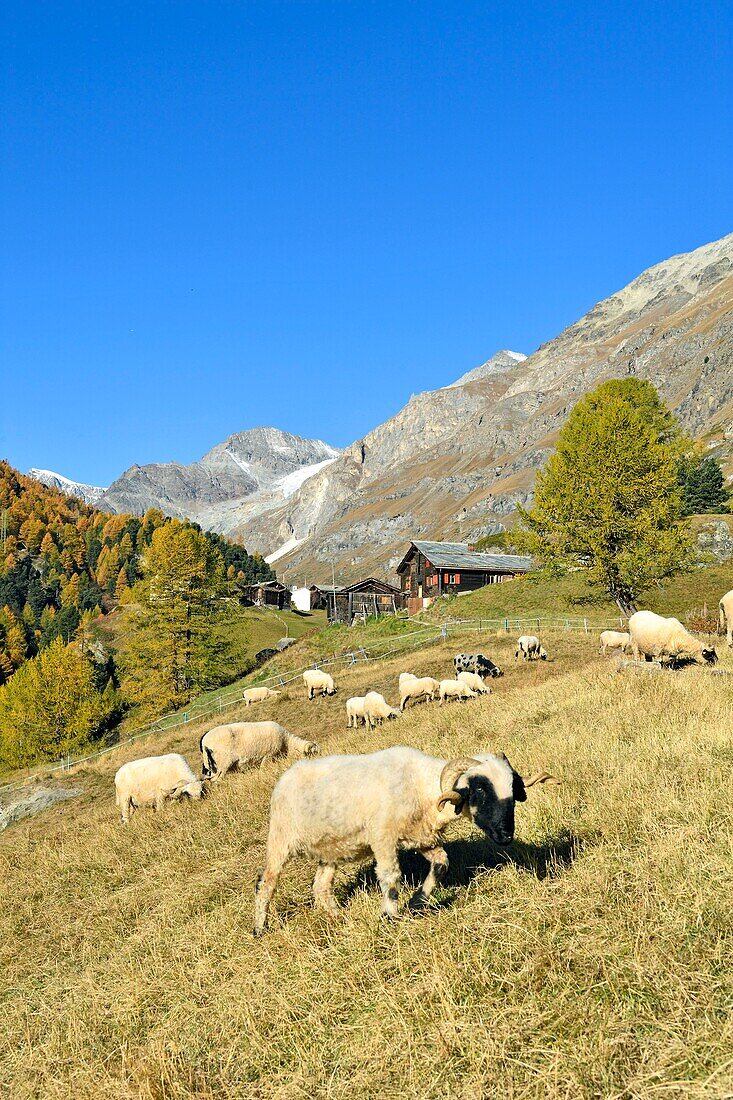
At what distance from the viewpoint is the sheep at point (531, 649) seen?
28.9 m

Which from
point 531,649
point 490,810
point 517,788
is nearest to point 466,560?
point 531,649

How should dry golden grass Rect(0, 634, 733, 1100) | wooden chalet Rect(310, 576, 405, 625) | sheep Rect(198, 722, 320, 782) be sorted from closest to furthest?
1. dry golden grass Rect(0, 634, 733, 1100)
2. sheep Rect(198, 722, 320, 782)
3. wooden chalet Rect(310, 576, 405, 625)

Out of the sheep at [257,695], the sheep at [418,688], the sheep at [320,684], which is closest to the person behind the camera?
the sheep at [418,688]

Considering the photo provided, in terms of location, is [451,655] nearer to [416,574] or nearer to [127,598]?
[127,598]

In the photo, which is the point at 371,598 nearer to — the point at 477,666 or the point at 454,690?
the point at 477,666

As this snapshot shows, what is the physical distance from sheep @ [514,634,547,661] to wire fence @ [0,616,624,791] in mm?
6556

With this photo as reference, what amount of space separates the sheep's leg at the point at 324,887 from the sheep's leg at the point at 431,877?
0.90m

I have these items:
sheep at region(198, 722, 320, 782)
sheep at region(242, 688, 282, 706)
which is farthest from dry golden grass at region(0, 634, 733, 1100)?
sheep at region(242, 688, 282, 706)

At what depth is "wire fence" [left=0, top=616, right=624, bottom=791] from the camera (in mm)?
38531

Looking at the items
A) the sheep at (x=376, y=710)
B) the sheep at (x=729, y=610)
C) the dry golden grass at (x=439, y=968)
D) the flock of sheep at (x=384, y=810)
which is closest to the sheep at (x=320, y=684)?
the sheep at (x=376, y=710)

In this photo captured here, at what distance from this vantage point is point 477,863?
6.79 metres

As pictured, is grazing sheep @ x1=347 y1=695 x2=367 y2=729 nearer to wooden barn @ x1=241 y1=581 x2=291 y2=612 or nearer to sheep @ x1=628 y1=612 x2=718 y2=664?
sheep @ x1=628 y1=612 x2=718 y2=664

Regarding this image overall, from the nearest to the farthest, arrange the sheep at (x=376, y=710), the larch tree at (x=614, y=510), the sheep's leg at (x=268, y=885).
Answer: the sheep's leg at (x=268, y=885), the sheep at (x=376, y=710), the larch tree at (x=614, y=510)

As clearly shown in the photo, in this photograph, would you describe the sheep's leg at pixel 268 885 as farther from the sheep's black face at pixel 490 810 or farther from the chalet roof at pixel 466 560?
the chalet roof at pixel 466 560
